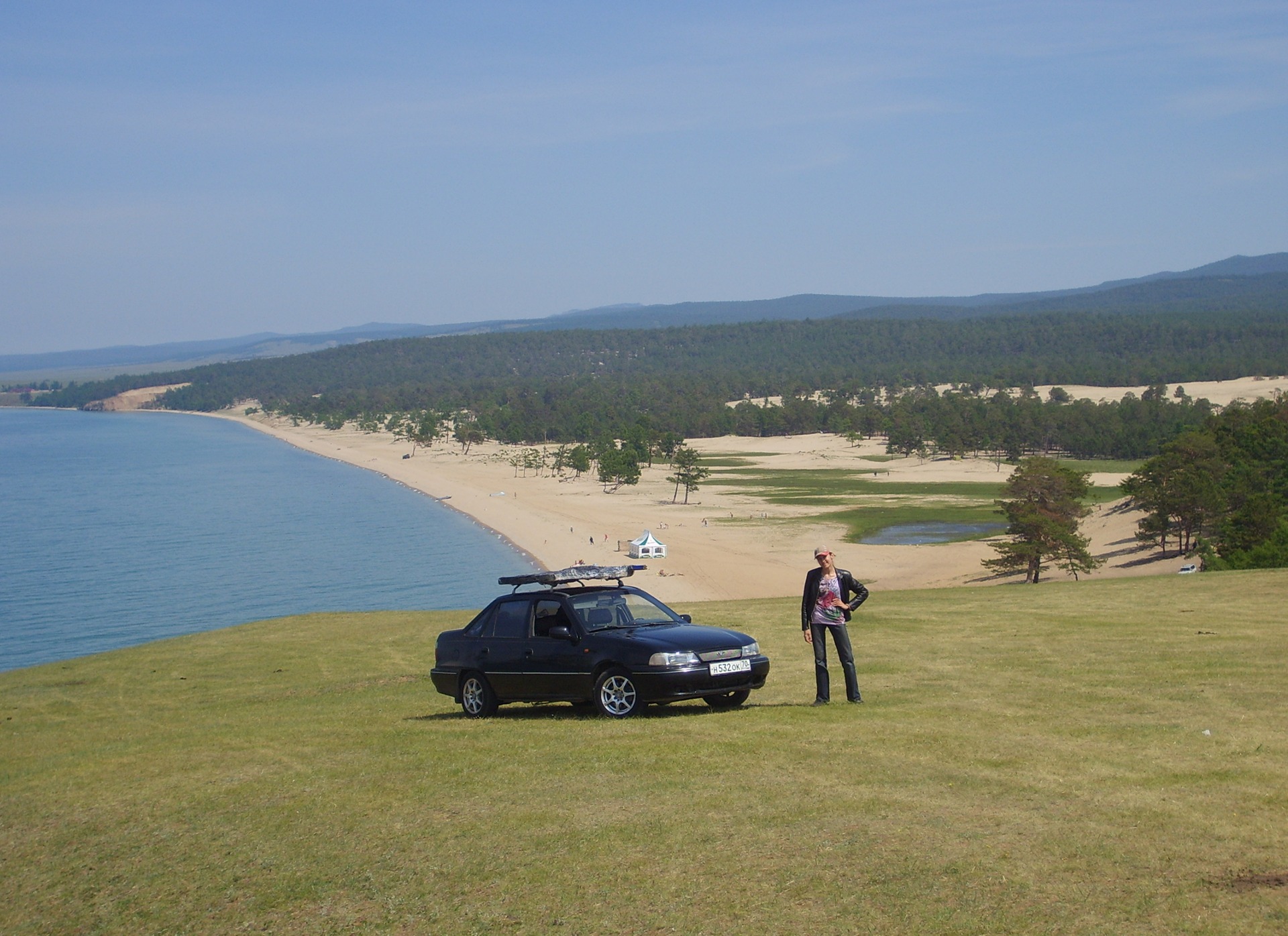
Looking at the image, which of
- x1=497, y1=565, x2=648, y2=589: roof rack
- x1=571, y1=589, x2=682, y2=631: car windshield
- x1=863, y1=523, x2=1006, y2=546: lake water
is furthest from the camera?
x1=863, y1=523, x2=1006, y2=546: lake water

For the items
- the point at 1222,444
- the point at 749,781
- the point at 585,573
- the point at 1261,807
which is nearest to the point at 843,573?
the point at 585,573

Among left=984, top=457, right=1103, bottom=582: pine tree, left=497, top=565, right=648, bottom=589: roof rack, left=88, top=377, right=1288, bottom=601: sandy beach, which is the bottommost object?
left=88, top=377, right=1288, bottom=601: sandy beach

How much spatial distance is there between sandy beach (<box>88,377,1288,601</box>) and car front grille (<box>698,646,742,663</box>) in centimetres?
3415

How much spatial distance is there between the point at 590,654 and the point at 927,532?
6324cm

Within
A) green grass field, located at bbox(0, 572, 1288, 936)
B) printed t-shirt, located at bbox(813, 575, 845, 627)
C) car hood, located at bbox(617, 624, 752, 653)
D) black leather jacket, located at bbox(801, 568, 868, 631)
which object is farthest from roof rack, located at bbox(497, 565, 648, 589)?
printed t-shirt, located at bbox(813, 575, 845, 627)

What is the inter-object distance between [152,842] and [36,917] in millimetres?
1311

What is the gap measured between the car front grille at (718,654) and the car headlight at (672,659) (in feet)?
0.34

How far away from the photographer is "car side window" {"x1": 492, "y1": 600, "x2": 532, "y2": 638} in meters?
13.6

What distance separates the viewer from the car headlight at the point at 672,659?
40.2ft

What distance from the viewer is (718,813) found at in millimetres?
8594

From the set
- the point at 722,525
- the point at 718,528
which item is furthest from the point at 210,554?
the point at 722,525

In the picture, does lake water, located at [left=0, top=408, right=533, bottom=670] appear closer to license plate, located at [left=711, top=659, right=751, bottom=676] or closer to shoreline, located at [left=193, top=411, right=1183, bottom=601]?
shoreline, located at [left=193, top=411, right=1183, bottom=601]

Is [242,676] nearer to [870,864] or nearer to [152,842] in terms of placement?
[152,842]

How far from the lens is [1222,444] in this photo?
2395 inches
